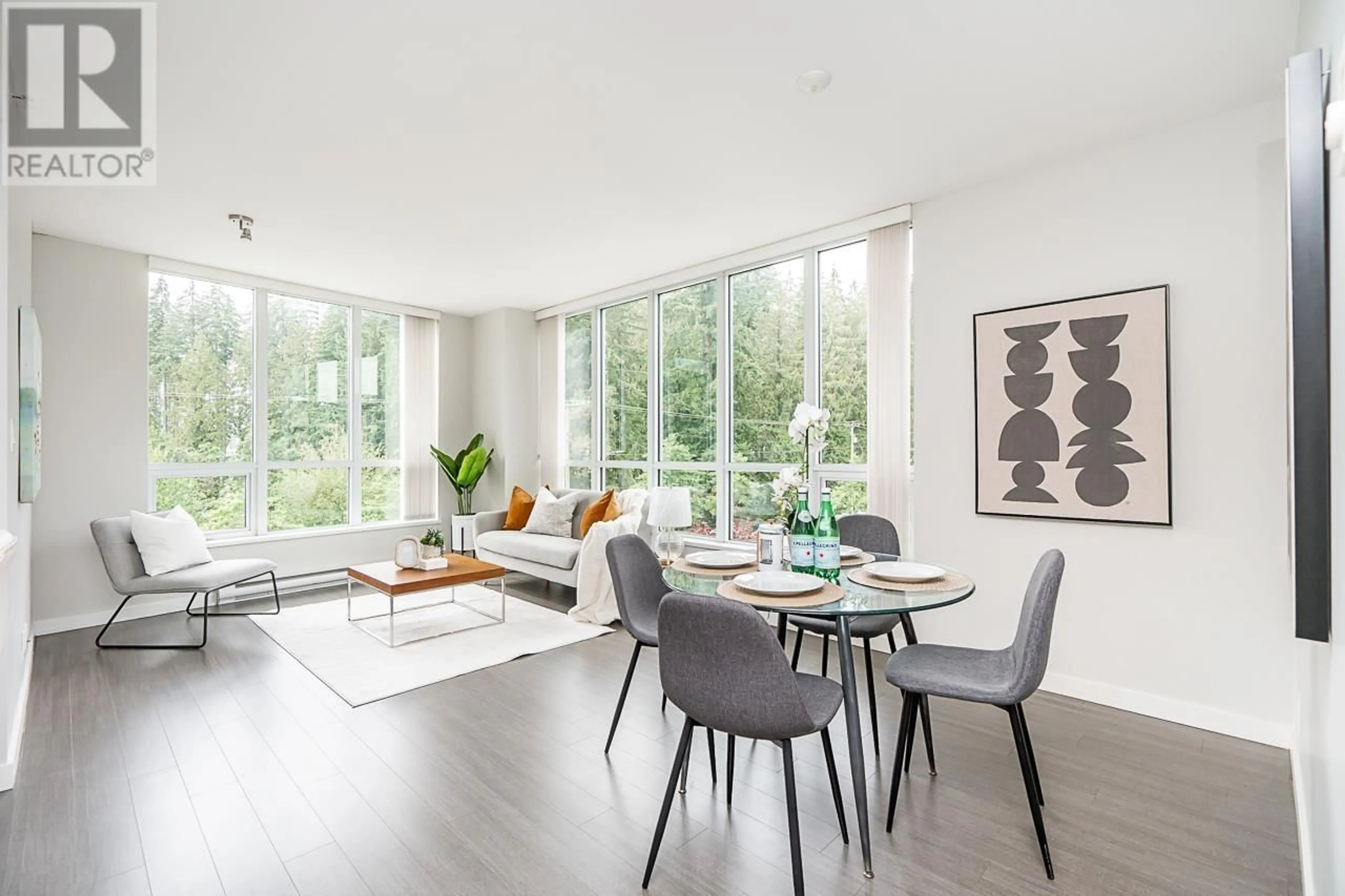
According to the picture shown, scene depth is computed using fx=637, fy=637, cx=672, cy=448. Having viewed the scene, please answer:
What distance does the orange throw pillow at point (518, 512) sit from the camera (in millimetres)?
5883

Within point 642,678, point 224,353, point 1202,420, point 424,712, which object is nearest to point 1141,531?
point 1202,420

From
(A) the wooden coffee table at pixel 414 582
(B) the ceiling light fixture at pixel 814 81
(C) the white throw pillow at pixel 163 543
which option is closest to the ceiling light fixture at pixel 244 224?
(C) the white throw pillow at pixel 163 543

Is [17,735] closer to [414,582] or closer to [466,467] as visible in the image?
[414,582]

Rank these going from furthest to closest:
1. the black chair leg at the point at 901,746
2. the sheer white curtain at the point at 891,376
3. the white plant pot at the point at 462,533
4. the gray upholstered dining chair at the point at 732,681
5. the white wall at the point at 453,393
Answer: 1. the white wall at the point at 453,393
2. the white plant pot at the point at 462,533
3. the sheer white curtain at the point at 891,376
4. the black chair leg at the point at 901,746
5. the gray upholstered dining chair at the point at 732,681

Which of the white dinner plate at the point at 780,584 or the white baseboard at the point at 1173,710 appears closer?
the white dinner plate at the point at 780,584

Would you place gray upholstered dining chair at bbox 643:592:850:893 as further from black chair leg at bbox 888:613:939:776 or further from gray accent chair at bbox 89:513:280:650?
gray accent chair at bbox 89:513:280:650

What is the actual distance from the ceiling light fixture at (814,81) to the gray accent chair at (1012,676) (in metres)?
1.89

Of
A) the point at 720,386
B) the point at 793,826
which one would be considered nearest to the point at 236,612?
the point at 720,386

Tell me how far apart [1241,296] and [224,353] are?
6.59m

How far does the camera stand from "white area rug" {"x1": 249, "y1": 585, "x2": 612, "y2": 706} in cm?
339

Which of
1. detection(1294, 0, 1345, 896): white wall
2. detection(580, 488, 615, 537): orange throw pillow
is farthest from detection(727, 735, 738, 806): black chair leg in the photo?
detection(580, 488, 615, 537): orange throw pillow

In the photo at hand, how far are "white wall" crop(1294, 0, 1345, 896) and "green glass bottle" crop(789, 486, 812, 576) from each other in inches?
52.3

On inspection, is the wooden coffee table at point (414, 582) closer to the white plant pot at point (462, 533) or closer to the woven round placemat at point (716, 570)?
the white plant pot at point (462, 533)

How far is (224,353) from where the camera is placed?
523cm
